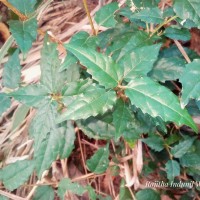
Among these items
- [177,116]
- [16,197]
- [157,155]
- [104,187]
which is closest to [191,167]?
[157,155]

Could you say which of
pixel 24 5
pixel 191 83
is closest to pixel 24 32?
pixel 24 5

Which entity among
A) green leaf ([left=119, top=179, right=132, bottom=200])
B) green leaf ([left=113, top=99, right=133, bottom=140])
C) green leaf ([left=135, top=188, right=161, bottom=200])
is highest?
green leaf ([left=113, top=99, right=133, bottom=140])

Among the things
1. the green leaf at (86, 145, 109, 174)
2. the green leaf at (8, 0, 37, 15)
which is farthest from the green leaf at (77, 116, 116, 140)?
the green leaf at (8, 0, 37, 15)

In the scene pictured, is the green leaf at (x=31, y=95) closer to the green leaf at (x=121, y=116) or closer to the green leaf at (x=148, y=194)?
the green leaf at (x=121, y=116)

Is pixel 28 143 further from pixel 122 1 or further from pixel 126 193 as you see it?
pixel 122 1

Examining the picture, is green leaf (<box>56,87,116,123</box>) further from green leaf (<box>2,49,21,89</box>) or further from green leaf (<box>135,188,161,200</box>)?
green leaf (<box>135,188,161,200</box>)

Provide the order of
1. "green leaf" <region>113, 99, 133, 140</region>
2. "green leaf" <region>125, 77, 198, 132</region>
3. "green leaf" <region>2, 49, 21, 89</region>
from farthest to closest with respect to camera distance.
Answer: "green leaf" <region>2, 49, 21, 89</region>, "green leaf" <region>113, 99, 133, 140</region>, "green leaf" <region>125, 77, 198, 132</region>

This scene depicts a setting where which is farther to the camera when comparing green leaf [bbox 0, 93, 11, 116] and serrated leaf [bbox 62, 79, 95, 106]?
green leaf [bbox 0, 93, 11, 116]

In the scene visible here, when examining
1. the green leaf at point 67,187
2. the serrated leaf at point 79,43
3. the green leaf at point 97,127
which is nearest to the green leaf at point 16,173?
the green leaf at point 67,187
